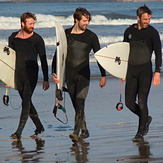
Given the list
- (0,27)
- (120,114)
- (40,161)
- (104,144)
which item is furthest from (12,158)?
(0,27)

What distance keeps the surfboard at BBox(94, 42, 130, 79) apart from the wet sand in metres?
0.83

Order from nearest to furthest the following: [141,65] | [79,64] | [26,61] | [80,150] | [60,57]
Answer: [80,150] < [60,57] < [141,65] < [79,64] < [26,61]

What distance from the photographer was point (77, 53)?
18.3 feet

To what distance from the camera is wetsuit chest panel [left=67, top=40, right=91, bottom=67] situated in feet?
18.2

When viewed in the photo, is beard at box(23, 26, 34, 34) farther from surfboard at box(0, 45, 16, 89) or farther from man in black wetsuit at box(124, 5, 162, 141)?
man in black wetsuit at box(124, 5, 162, 141)

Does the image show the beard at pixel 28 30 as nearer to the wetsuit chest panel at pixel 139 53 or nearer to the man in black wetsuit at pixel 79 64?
the man in black wetsuit at pixel 79 64

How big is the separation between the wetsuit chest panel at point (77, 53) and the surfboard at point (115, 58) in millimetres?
179

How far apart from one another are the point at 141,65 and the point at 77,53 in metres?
0.81

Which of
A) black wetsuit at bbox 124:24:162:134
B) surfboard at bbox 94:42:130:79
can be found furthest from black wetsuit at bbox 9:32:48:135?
black wetsuit at bbox 124:24:162:134

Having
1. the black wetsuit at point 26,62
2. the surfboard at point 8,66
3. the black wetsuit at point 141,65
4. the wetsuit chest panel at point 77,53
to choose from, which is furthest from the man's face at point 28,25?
the black wetsuit at point 141,65

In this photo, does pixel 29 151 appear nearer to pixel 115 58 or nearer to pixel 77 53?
pixel 77 53

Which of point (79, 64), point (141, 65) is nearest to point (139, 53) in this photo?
point (141, 65)

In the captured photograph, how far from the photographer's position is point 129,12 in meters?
40.7

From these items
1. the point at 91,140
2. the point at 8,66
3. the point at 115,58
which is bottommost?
the point at 91,140
